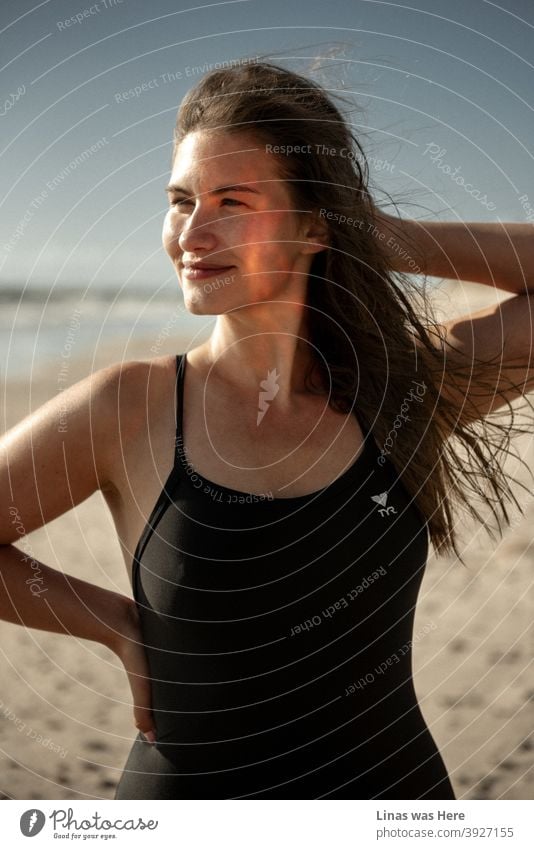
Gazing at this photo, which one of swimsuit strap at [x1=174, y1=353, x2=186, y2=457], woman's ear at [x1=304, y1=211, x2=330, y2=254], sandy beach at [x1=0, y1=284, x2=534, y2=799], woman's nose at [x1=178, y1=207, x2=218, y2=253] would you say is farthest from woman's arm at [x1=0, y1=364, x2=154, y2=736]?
sandy beach at [x1=0, y1=284, x2=534, y2=799]

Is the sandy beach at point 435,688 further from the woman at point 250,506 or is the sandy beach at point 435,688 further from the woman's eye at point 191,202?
the woman's eye at point 191,202

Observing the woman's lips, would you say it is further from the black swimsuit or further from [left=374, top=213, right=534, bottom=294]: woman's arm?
[left=374, top=213, right=534, bottom=294]: woman's arm

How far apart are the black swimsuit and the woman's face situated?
158mm

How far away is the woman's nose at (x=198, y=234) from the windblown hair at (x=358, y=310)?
6.2 inches

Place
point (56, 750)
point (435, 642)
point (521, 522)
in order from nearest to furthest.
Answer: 1. point (56, 750)
2. point (435, 642)
3. point (521, 522)

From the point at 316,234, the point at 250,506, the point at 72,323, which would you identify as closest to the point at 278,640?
the point at 250,506

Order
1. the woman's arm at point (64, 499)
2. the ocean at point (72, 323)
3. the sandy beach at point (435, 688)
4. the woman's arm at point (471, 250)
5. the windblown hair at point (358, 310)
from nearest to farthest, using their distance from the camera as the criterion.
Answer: the woman's arm at point (64, 499)
the windblown hair at point (358, 310)
the woman's arm at point (471, 250)
the sandy beach at point (435, 688)
the ocean at point (72, 323)

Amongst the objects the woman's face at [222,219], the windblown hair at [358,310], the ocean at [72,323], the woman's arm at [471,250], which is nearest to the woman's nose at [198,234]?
the woman's face at [222,219]

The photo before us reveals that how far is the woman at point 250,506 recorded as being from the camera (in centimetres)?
154

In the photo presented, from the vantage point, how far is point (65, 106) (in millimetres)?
2607
